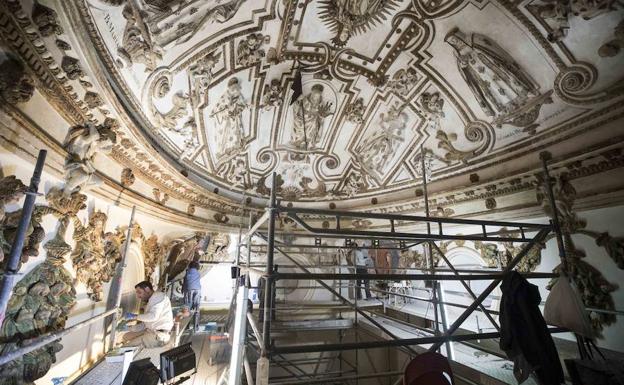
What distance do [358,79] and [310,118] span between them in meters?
1.66

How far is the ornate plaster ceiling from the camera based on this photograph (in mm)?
3900

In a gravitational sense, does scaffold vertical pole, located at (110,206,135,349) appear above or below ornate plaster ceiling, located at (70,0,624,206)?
below

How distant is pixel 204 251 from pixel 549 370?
282 inches

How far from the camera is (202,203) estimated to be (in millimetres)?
6566

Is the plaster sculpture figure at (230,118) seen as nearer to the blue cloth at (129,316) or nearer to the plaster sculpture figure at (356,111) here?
the plaster sculpture figure at (356,111)

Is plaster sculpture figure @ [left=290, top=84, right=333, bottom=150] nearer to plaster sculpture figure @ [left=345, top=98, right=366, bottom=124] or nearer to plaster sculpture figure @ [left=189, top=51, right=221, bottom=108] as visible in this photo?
plaster sculpture figure @ [left=345, top=98, right=366, bottom=124]

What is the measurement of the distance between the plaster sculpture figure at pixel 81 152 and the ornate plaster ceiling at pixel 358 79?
0.97 metres

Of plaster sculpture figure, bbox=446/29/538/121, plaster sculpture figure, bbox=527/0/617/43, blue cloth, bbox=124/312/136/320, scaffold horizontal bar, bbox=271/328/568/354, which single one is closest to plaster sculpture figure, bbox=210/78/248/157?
blue cloth, bbox=124/312/136/320

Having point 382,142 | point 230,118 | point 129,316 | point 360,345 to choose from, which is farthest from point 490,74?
point 129,316

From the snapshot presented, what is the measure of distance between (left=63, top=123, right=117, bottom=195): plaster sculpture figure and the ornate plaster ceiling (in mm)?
966

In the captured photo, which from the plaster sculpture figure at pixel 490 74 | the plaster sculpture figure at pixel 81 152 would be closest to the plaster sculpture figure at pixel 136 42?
the plaster sculpture figure at pixel 81 152

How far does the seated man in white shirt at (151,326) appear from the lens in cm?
420

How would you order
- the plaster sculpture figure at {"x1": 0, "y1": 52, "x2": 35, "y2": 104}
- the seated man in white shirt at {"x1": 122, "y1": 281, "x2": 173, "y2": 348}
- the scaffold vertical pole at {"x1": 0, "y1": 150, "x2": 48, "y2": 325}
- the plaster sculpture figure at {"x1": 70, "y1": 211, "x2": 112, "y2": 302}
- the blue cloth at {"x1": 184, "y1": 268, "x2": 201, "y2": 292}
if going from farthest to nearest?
1. the blue cloth at {"x1": 184, "y1": 268, "x2": 201, "y2": 292}
2. the seated man in white shirt at {"x1": 122, "y1": 281, "x2": 173, "y2": 348}
3. the plaster sculpture figure at {"x1": 70, "y1": 211, "x2": 112, "y2": 302}
4. the plaster sculpture figure at {"x1": 0, "y1": 52, "x2": 35, "y2": 104}
5. the scaffold vertical pole at {"x1": 0, "y1": 150, "x2": 48, "y2": 325}

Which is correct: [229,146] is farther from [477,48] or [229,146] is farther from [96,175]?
[477,48]
